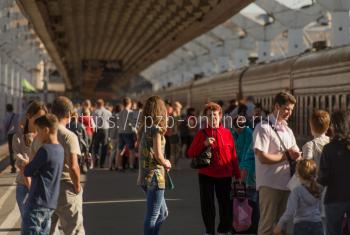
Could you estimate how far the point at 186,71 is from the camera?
8619 centimetres

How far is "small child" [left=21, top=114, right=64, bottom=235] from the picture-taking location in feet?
25.4

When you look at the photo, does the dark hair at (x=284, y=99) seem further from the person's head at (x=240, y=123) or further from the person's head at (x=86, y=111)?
the person's head at (x=86, y=111)

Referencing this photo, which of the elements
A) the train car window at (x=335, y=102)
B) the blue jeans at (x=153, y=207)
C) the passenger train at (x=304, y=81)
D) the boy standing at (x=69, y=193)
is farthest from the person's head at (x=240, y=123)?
the train car window at (x=335, y=102)

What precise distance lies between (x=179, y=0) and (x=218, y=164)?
70.8ft

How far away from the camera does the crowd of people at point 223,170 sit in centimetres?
781

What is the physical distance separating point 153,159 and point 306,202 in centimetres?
199

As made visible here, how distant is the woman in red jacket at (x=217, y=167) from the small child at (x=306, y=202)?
2.51m

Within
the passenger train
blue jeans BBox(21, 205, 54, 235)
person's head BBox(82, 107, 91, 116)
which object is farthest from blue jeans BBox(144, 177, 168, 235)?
person's head BBox(82, 107, 91, 116)

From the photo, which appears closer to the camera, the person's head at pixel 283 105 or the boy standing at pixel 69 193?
the boy standing at pixel 69 193

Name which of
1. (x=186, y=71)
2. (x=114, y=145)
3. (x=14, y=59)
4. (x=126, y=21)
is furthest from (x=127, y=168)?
(x=186, y=71)

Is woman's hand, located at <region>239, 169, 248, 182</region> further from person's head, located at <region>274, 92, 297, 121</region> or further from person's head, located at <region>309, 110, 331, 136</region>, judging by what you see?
person's head, located at <region>309, 110, 331, 136</region>

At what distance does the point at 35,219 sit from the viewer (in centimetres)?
780

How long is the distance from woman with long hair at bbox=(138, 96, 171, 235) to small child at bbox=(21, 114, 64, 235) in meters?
1.50

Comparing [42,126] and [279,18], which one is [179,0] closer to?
[279,18]
